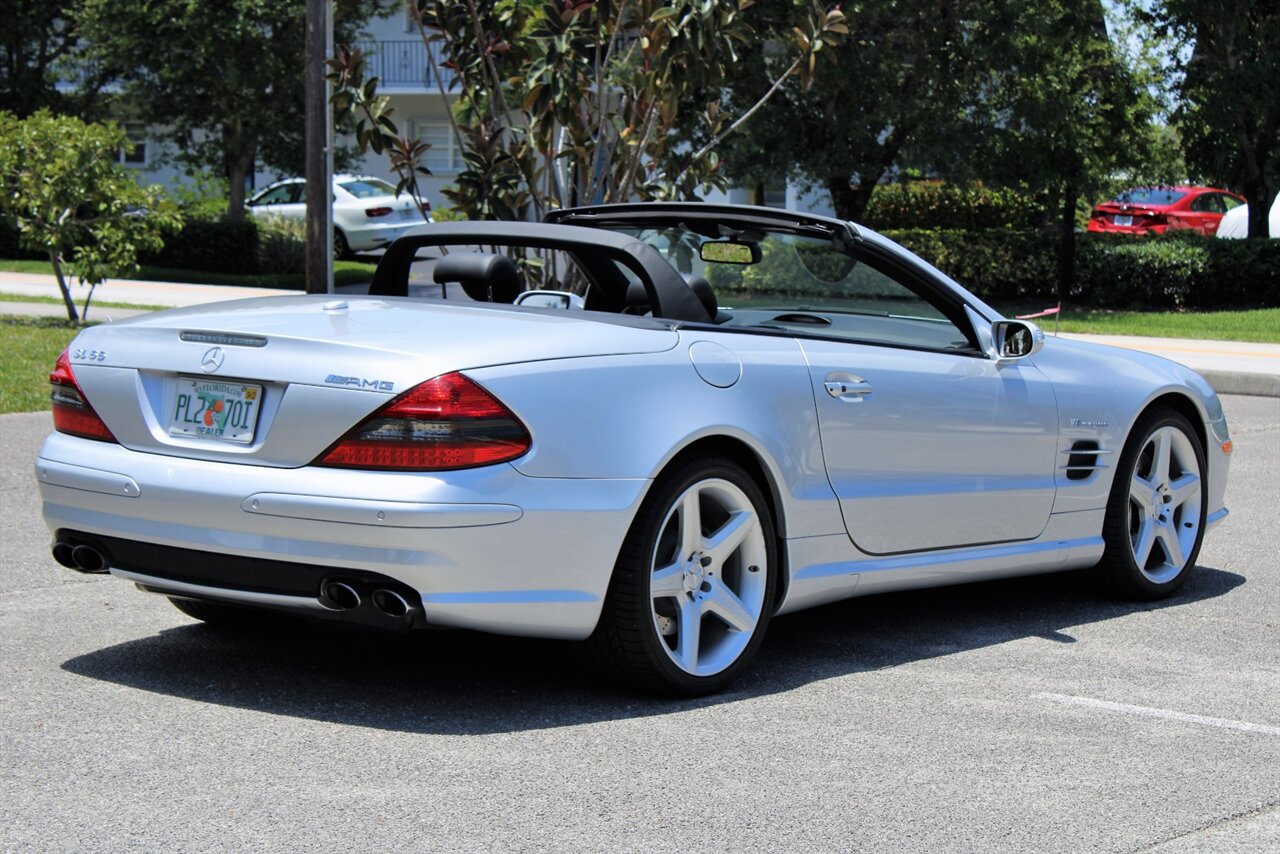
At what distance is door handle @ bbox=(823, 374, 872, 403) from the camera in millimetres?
5363

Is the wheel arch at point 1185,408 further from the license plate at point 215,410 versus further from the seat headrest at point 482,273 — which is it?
the license plate at point 215,410

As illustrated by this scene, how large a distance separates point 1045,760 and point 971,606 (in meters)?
2.07

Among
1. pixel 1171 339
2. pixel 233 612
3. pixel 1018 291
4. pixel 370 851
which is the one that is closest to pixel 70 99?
pixel 1018 291

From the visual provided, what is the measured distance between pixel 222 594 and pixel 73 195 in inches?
502

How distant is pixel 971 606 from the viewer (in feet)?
21.5

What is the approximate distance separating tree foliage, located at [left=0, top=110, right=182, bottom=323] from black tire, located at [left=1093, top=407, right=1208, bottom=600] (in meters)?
12.0

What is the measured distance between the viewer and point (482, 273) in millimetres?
5676

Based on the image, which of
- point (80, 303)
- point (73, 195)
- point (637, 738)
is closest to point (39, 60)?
point (80, 303)

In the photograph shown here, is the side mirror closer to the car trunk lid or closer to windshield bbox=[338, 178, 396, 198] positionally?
the car trunk lid

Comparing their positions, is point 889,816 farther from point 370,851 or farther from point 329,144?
point 329,144

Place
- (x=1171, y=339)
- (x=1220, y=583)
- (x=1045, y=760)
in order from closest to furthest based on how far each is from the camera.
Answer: (x=1045, y=760) → (x=1220, y=583) → (x=1171, y=339)

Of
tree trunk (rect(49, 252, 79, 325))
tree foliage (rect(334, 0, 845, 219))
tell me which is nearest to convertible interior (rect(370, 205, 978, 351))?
tree foliage (rect(334, 0, 845, 219))

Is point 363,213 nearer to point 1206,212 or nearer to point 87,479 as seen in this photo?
point 1206,212

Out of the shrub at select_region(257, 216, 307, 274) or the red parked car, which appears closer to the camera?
the shrub at select_region(257, 216, 307, 274)
